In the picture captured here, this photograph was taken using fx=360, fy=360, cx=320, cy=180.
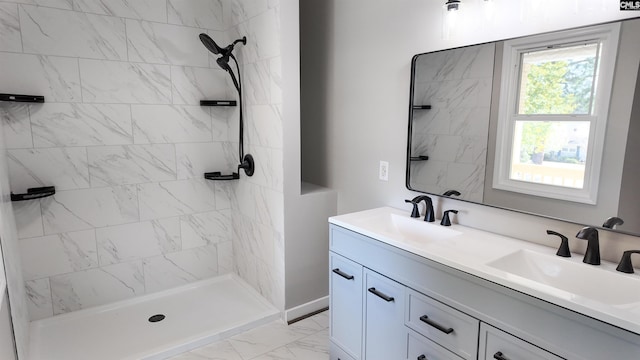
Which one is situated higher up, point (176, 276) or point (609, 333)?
point (609, 333)

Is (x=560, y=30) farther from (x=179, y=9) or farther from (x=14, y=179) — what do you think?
(x=14, y=179)

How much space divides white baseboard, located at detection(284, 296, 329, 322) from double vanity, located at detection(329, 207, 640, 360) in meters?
0.60

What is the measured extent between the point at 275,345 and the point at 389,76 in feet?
6.32

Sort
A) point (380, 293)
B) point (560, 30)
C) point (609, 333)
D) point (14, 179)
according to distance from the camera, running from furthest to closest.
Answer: point (14, 179), point (380, 293), point (560, 30), point (609, 333)

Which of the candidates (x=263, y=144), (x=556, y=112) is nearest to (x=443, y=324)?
(x=556, y=112)

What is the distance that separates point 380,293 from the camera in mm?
1785

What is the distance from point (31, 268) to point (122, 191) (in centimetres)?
77

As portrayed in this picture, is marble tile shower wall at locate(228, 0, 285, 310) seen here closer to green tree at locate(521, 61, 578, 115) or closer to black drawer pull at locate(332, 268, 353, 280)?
black drawer pull at locate(332, 268, 353, 280)

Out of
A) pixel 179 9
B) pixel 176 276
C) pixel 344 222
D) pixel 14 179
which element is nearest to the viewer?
pixel 344 222

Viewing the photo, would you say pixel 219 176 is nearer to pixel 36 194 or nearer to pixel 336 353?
pixel 36 194

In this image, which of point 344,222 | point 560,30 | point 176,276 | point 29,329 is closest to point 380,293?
point 344,222

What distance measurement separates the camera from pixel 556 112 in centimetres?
151

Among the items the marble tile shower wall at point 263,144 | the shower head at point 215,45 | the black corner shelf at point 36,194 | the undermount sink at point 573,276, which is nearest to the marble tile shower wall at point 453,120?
the undermount sink at point 573,276

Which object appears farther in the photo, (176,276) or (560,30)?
(176,276)
